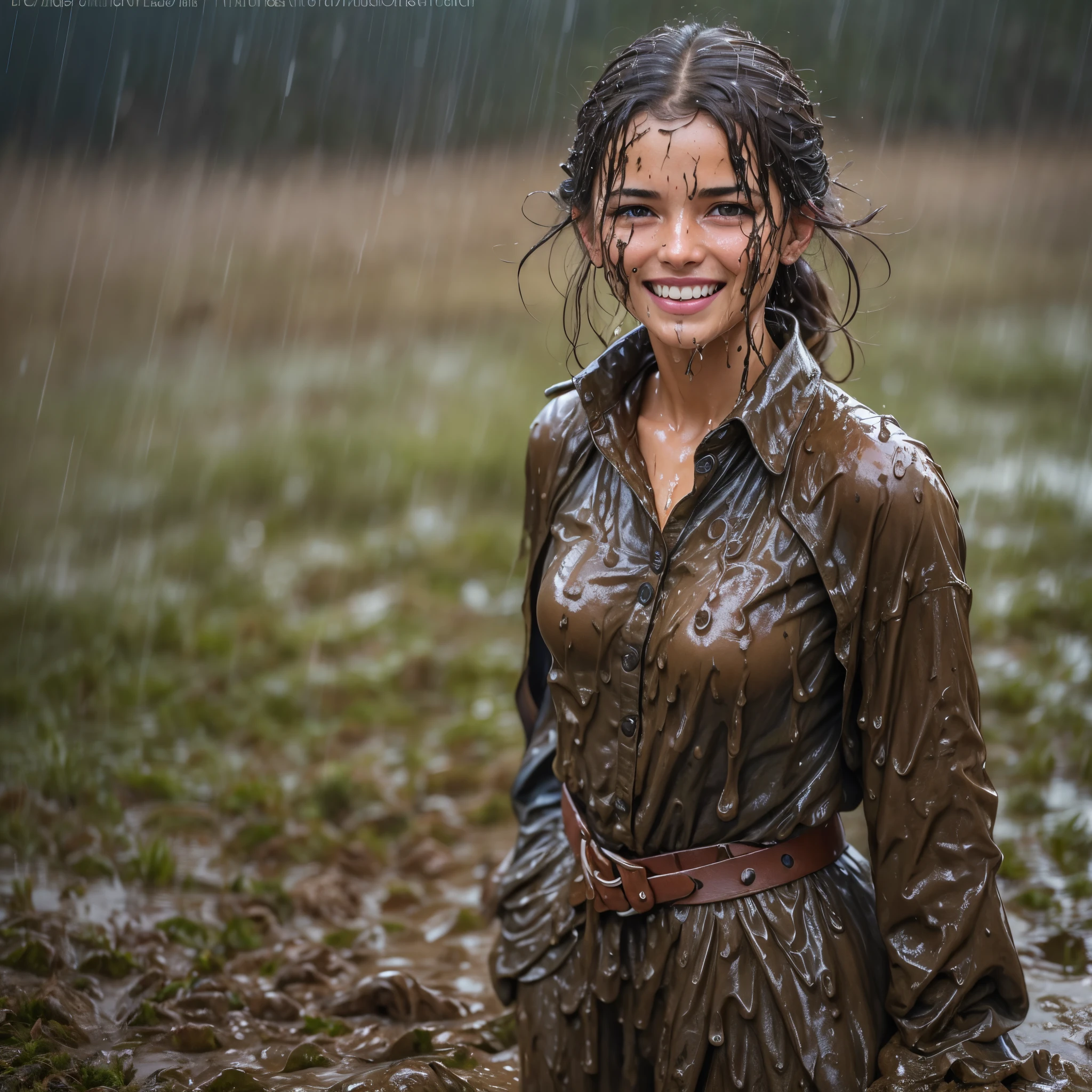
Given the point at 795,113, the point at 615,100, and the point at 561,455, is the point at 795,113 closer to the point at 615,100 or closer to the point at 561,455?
Result: the point at 615,100

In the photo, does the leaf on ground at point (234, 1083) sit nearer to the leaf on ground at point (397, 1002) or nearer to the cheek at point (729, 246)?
the leaf on ground at point (397, 1002)

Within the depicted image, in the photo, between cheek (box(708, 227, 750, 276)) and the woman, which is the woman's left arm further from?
cheek (box(708, 227, 750, 276))

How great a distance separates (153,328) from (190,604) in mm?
2570

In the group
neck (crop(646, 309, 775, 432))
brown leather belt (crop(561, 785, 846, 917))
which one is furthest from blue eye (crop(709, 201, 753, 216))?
brown leather belt (crop(561, 785, 846, 917))

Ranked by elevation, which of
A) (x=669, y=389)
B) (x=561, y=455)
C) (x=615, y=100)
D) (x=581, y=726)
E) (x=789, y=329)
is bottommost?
(x=581, y=726)

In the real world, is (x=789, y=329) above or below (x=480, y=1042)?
above

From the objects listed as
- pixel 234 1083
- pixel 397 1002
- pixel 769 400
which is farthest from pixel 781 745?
pixel 397 1002

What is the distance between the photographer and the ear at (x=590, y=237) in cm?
209

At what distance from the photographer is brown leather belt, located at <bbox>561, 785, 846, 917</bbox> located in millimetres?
→ 2031

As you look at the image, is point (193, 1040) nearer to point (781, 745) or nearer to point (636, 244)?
point (781, 745)

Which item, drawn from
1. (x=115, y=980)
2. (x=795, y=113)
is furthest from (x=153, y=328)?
(x=795, y=113)

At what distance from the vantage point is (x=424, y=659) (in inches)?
221

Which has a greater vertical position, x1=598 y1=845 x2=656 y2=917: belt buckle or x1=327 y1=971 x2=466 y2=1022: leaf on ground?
x1=598 y1=845 x2=656 y2=917: belt buckle

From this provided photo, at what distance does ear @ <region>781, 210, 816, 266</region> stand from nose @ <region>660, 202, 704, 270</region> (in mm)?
186
